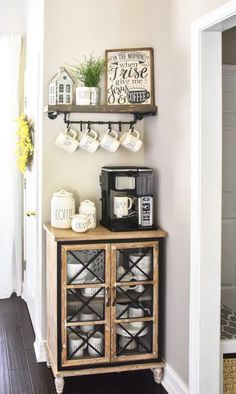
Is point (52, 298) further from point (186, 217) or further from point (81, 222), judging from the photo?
point (186, 217)

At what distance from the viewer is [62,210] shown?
3.22 metres

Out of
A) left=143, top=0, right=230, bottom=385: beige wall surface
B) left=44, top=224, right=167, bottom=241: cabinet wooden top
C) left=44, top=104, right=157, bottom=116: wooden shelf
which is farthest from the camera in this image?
left=44, top=104, right=157, bottom=116: wooden shelf

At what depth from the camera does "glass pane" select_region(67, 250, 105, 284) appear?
9.78 feet

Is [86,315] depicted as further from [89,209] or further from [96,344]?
[89,209]

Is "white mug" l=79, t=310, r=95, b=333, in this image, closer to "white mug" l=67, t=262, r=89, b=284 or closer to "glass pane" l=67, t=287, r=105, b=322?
"glass pane" l=67, t=287, r=105, b=322

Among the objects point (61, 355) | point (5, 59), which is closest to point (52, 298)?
point (61, 355)

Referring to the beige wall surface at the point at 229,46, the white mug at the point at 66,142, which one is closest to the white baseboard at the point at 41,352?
the white mug at the point at 66,142

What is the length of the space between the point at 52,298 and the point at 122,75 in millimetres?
1441

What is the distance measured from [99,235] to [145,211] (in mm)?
338

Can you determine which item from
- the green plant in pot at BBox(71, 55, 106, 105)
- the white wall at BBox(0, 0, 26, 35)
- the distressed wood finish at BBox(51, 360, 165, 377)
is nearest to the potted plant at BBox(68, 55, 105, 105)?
the green plant in pot at BBox(71, 55, 106, 105)

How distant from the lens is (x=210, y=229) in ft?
8.61

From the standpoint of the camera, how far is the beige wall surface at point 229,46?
3.59 m

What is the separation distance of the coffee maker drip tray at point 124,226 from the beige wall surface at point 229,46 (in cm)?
137

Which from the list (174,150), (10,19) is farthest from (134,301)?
(10,19)
